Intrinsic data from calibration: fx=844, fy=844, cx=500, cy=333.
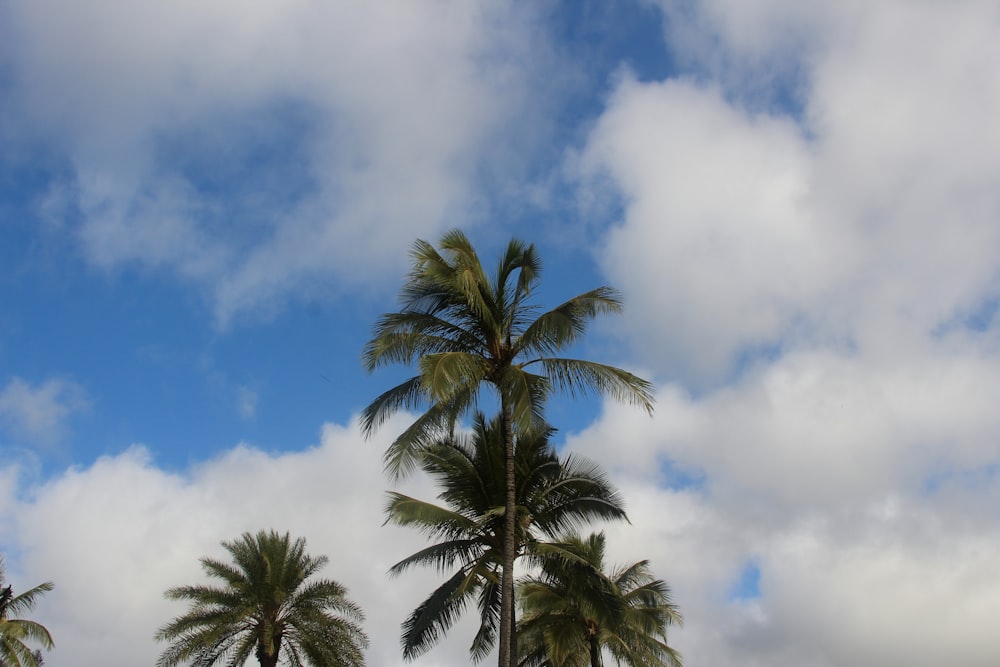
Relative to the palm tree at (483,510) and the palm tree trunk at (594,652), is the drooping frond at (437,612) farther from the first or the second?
the palm tree trunk at (594,652)

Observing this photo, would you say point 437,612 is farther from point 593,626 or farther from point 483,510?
point 593,626

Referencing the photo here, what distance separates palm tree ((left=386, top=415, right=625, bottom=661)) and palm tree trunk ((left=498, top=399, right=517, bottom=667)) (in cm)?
99

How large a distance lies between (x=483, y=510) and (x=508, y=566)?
3.29 meters

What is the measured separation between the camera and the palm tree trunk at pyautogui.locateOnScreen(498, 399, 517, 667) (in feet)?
57.3

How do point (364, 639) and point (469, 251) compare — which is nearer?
point (469, 251)

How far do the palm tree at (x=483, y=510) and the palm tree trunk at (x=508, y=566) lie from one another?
0.99 m

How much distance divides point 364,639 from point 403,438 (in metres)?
14.5

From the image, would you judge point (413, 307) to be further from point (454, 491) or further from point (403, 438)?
point (454, 491)

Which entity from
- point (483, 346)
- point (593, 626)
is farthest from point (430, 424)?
point (593, 626)

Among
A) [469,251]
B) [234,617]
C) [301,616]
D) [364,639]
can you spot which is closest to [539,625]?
[364,639]

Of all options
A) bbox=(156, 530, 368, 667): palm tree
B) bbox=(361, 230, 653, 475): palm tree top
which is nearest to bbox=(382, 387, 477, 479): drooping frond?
bbox=(361, 230, 653, 475): palm tree top

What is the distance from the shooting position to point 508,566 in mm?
18125

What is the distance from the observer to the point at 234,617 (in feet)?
94.0

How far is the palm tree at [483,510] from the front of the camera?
1956 centimetres
